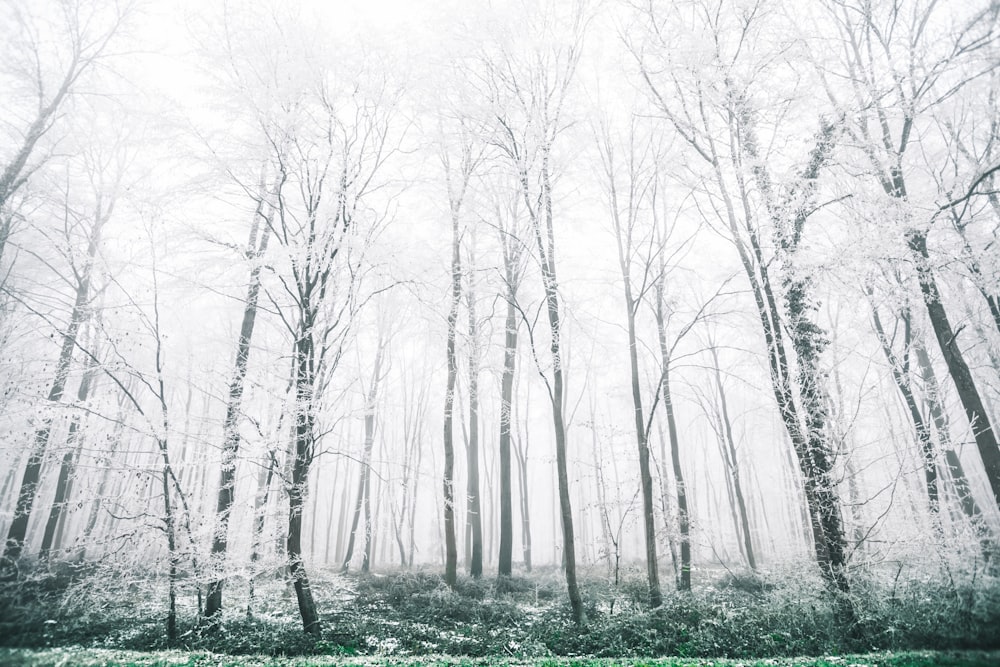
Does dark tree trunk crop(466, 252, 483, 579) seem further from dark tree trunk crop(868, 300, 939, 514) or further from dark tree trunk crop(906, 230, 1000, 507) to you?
dark tree trunk crop(906, 230, 1000, 507)

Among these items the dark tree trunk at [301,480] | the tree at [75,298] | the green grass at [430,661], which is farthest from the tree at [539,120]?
the tree at [75,298]

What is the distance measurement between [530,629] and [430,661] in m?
Result: 2.25

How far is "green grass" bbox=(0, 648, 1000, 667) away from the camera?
4.71 meters

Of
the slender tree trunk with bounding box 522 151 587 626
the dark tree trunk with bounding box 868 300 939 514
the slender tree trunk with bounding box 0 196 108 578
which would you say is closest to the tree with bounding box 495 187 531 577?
the slender tree trunk with bounding box 522 151 587 626

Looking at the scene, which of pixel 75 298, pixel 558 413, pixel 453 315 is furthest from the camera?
pixel 75 298

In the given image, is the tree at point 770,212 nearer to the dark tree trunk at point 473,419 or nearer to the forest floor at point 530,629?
the forest floor at point 530,629

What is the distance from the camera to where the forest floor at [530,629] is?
209 inches

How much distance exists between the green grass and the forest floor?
3 centimetres

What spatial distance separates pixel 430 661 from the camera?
5492 millimetres

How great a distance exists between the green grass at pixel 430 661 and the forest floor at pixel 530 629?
26 millimetres

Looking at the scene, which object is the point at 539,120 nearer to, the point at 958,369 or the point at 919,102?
the point at 919,102

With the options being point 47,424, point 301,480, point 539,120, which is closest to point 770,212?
point 539,120

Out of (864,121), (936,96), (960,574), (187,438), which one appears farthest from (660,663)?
(936,96)

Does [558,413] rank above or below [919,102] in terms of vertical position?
below
